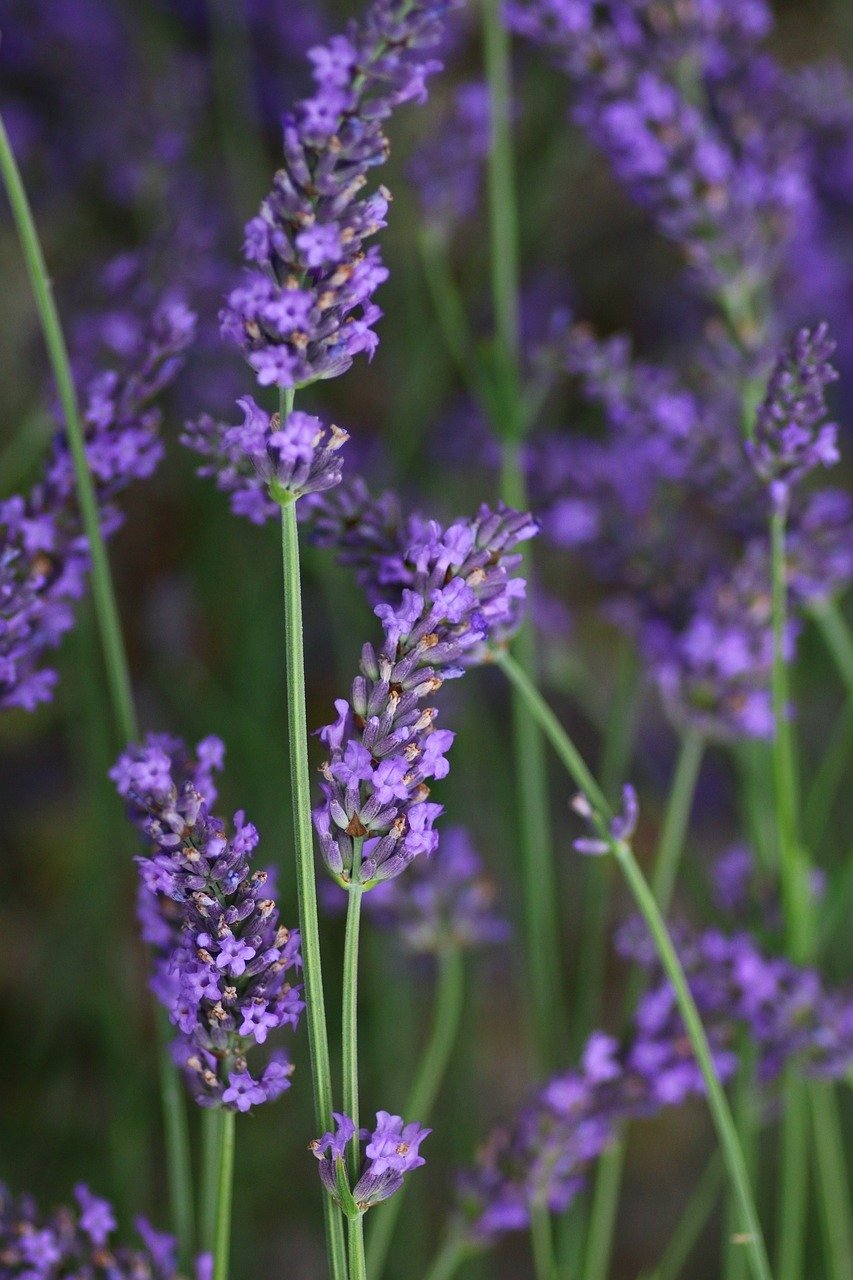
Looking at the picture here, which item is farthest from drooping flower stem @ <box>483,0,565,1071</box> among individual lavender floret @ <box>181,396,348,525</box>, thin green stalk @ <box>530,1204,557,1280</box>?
individual lavender floret @ <box>181,396,348,525</box>

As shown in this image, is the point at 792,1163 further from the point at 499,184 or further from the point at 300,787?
the point at 499,184

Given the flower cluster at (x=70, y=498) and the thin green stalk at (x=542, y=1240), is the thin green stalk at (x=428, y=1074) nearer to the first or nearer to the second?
the thin green stalk at (x=542, y=1240)

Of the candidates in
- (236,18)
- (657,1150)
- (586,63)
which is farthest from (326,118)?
(657,1150)

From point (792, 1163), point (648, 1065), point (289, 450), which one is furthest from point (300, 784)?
point (792, 1163)

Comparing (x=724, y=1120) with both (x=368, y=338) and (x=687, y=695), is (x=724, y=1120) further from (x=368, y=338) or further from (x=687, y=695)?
(x=368, y=338)

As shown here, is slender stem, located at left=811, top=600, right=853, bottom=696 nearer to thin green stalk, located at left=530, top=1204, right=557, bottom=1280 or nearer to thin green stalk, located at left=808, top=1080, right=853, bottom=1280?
thin green stalk, located at left=808, top=1080, right=853, bottom=1280
